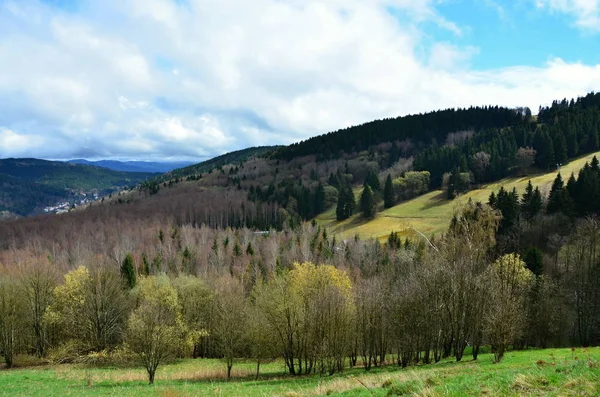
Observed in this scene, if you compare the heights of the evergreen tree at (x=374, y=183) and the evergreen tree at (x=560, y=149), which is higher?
the evergreen tree at (x=560, y=149)

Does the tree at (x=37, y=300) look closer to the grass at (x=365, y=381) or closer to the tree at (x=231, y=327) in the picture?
the grass at (x=365, y=381)

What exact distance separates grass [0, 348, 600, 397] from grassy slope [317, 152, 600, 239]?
287 feet

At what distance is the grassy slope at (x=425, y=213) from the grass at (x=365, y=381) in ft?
287

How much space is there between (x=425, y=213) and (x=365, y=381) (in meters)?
124

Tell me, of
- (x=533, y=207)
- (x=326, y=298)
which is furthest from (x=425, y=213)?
(x=326, y=298)

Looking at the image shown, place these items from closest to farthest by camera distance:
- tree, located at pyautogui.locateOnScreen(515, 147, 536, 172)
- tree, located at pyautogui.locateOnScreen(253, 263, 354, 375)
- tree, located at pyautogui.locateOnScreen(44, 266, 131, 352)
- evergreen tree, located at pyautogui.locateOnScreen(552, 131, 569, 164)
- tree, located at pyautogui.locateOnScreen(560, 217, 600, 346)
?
1. tree, located at pyautogui.locateOnScreen(253, 263, 354, 375)
2. tree, located at pyautogui.locateOnScreen(560, 217, 600, 346)
3. tree, located at pyautogui.locateOnScreen(44, 266, 131, 352)
4. evergreen tree, located at pyautogui.locateOnScreen(552, 131, 569, 164)
5. tree, located at pyautogui.locateOnScreen(515, 147, 536, 172)

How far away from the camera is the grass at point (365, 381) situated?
12000 mm

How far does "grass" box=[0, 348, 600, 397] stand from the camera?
472 inches

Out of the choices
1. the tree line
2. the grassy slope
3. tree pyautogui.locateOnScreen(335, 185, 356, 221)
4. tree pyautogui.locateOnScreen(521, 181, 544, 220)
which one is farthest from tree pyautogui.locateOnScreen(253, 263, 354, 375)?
tree pyautogui.locateOnScreen(335, 185, 356, 221)

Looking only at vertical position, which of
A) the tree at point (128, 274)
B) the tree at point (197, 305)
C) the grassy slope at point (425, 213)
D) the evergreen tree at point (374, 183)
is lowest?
the tree at point (197, 305)

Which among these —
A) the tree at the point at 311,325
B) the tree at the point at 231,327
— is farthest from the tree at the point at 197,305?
the tree at the point at 311,325

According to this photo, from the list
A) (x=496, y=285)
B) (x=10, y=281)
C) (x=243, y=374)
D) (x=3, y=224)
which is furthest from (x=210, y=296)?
(x=3, y=224)

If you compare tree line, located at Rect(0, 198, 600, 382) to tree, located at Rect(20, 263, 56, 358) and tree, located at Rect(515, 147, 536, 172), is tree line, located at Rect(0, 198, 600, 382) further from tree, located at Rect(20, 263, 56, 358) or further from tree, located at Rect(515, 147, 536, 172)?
tree, located at Rect(515, 147, 536, 172)

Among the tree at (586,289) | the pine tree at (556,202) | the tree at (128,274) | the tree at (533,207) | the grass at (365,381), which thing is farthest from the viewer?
the tree at (533,207)
